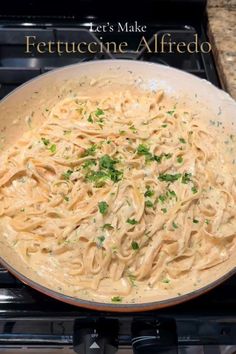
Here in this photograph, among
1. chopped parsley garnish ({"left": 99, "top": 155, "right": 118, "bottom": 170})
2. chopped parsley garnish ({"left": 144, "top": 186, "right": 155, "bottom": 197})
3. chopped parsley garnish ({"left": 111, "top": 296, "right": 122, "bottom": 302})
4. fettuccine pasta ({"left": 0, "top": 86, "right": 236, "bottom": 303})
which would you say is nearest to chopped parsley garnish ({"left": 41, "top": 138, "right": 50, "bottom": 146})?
fettuccine pasta ({"left": 0, "top": 86, "right": 236, "bottom": 303})

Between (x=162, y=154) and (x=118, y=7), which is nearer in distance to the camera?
(x=162, y=154)

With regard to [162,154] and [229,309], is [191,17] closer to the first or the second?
[162,154]

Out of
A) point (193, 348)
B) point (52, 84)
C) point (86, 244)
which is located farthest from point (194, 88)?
→ point (193, 348)

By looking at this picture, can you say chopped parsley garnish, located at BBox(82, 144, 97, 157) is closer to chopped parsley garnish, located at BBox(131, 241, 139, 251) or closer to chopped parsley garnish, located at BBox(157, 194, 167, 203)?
chopped parsley garnish, located at BBox(157, 194, 167, 203)

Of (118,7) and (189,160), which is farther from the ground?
(118,7)

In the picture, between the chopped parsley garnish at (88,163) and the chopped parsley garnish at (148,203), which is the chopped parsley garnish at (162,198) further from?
the chopped parsley garnish at (88,163)

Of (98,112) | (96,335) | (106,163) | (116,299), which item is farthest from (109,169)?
(96,335)
